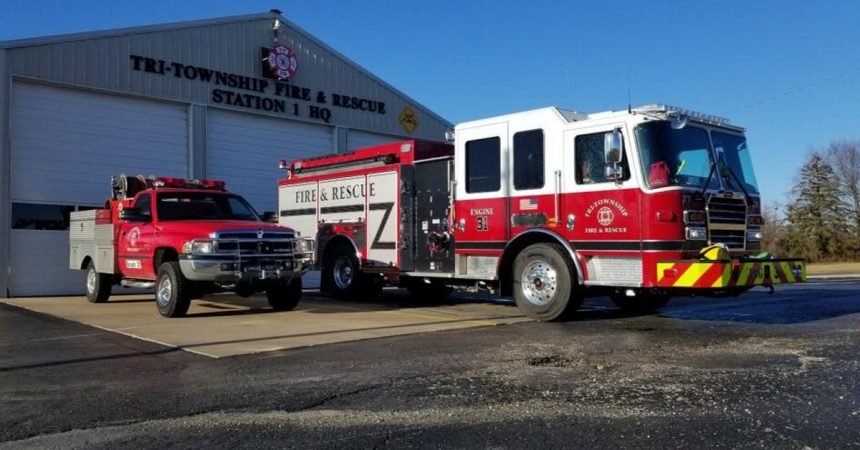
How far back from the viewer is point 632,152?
922cm

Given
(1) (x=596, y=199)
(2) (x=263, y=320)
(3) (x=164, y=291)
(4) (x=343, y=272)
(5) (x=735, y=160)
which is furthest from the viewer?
(4) (x=343, y=272)

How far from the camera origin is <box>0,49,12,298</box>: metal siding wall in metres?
15.5

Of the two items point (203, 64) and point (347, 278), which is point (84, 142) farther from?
point (347, 278)

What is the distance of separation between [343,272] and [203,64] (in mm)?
8187

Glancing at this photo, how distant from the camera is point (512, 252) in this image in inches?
423

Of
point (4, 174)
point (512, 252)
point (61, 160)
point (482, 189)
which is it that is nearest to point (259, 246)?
point (482, 189)

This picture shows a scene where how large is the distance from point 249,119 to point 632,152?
13.5m

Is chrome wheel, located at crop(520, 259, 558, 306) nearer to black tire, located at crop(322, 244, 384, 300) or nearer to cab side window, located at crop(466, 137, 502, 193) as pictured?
cab side window, located at crop(466, 137, 502, 193)

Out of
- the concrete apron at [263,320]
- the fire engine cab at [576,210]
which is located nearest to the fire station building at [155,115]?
the concrete apron at [263,320]

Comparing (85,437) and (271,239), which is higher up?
(271,239)

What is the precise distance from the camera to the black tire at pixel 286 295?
12.2 meters

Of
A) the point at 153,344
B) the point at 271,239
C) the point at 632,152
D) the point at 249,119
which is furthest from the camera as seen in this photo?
the point at 249,119

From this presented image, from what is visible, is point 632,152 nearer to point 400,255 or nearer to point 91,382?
point 400,255

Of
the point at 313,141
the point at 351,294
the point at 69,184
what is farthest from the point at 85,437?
the point at 313,141
